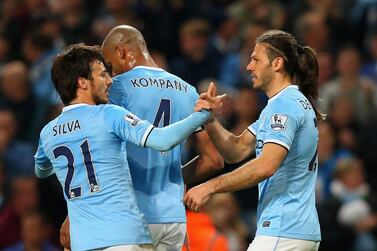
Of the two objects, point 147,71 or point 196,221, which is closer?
point 147,71

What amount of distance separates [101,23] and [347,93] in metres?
3.30

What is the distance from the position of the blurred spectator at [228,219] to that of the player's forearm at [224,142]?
303 cm

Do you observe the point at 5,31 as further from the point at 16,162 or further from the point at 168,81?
the point at 168,81

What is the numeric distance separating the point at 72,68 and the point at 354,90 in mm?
6235

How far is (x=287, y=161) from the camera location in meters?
6.03

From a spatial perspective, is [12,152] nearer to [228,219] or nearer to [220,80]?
[228,219]

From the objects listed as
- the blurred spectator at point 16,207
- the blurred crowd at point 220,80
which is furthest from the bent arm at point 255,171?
the blurred spectator at point 16,207

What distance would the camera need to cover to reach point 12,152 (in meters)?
10.8

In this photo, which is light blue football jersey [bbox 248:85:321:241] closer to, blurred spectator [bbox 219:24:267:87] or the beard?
the beard

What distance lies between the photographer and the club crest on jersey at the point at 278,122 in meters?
5.87

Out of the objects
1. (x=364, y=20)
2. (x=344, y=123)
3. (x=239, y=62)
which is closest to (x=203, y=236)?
(x=344, y=123)

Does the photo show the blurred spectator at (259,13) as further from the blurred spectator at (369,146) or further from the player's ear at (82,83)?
the player's ear at (82,83)

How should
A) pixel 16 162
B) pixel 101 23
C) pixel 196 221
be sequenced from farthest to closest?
pixel 101 23 < pixel 16 162 < pixel 196 221

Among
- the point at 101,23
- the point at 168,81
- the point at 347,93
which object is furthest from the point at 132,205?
the point at 101,23
